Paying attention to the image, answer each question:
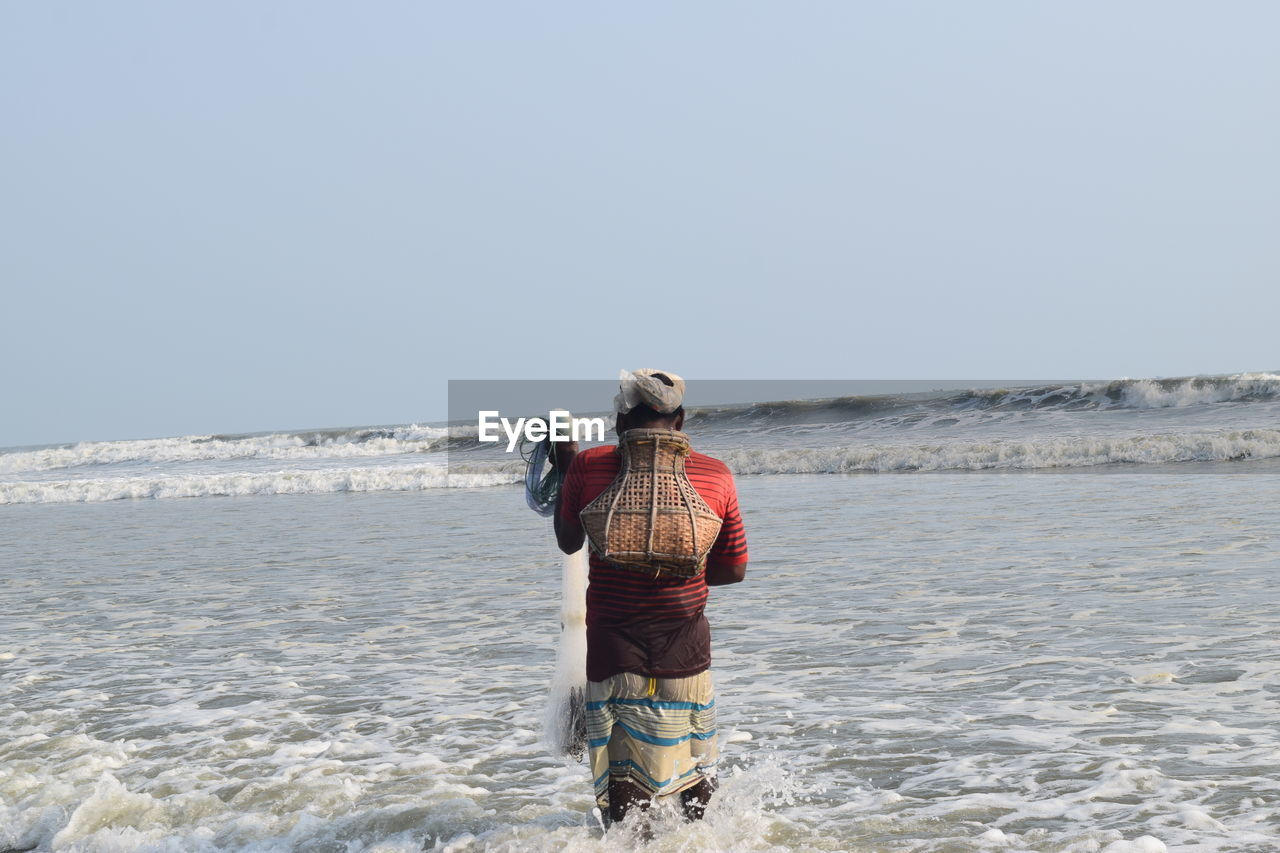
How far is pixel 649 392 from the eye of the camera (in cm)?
338

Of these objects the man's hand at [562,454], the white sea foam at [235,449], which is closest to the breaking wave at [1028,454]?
the man's hand at [562,454]

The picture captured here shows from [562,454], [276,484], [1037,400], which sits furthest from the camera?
[1037,400]

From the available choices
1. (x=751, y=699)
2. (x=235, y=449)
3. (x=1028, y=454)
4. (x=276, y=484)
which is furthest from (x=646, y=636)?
(x=235, y=449)

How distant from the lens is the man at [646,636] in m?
3.46

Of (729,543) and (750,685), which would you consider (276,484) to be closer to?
(750,685)

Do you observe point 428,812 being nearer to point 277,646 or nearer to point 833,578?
point 277,646

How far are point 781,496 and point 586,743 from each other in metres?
14.5

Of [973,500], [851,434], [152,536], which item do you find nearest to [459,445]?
[851,434]

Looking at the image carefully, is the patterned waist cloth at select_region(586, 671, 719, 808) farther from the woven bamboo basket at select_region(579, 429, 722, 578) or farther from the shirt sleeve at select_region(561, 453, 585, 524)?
the shirt sleeve at select_region(561, 453, 585, 524)

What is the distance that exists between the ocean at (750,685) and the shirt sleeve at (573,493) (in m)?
1.13

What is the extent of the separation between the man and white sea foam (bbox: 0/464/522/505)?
72.4 ft

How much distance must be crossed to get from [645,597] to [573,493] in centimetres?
40

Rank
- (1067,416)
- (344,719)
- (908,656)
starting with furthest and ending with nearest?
(1067,416), (908,656), (344,719)

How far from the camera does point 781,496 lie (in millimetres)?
18141
